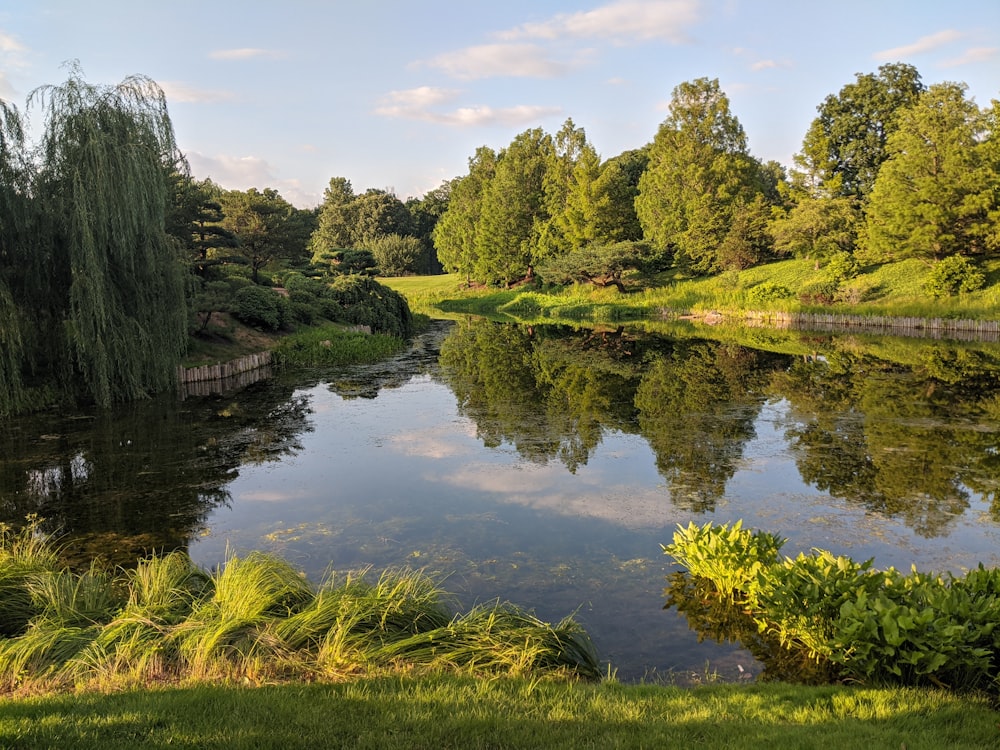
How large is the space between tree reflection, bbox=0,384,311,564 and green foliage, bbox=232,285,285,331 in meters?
8.62

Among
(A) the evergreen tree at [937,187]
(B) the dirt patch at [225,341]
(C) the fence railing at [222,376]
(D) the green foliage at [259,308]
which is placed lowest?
(C) the fence railing at [222,376]

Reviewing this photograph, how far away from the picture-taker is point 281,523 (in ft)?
32.1

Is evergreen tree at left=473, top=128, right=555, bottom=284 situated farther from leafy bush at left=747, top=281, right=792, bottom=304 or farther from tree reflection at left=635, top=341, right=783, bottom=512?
tree reflection at left=635, top=341, right=783, bottom=512

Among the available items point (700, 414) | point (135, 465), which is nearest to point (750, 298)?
point (700, 414)

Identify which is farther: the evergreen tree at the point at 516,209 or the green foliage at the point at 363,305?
the evergreen tree at the point at 516,209

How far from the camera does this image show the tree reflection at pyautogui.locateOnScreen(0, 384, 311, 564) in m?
9.51

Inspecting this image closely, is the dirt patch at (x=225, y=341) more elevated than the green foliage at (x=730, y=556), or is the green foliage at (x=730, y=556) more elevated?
the dirt patch at (x=225, y=341)

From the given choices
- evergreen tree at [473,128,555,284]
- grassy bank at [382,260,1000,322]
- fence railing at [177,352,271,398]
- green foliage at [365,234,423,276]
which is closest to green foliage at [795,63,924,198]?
grassy bank at [382,260,1000,322]

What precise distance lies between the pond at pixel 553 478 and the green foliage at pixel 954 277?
48.9 ft

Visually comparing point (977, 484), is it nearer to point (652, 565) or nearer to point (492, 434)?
point (652, 565)

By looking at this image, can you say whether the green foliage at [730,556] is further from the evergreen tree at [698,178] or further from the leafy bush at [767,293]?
the evergreen tree at [698,178]

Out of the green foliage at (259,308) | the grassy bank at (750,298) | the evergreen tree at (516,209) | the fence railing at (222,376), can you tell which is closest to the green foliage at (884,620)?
the fence railing at (222,376)

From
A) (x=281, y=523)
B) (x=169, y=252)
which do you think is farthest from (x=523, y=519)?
(x=169, y=252)

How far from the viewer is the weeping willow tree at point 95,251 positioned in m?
15.5
